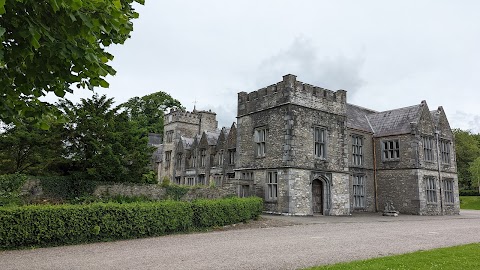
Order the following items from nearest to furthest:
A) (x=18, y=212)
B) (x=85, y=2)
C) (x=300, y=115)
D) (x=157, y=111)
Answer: (x=85, y=2)
(x=18, y=212)
(x=300, y=115)
(x=157, y=111)

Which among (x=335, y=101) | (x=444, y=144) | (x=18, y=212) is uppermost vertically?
(x=335, y=101)

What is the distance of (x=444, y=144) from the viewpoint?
28.5 metres

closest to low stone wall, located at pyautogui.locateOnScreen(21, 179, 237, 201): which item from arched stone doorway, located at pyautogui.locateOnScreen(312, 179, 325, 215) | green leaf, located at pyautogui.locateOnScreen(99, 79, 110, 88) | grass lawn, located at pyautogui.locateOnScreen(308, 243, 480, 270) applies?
arched stone doorway, located at pyautogui.locateOnScreen(312, 179, 325, 215)

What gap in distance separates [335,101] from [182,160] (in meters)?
21.0

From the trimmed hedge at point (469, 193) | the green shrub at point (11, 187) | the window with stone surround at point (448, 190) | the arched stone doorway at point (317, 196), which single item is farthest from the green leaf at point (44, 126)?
the trimmed hedge at point (469, 193)

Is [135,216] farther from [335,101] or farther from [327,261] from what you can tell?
[335,101]

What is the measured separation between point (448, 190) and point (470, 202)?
67.0 feet

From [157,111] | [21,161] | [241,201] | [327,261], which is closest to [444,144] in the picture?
[241,201]

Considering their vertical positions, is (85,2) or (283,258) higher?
(85,2)

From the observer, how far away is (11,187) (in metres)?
14.9

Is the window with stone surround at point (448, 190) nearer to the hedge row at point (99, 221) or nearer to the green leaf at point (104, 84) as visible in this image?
the hedge row at point (99, 221)

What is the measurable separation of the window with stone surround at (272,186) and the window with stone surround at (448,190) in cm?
1480

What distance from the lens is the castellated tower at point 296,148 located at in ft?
68.5

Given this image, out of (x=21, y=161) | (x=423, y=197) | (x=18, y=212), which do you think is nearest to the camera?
(x=18, y=212)
